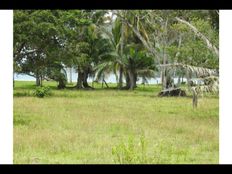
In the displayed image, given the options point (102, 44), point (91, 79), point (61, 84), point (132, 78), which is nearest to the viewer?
point (61, 84)

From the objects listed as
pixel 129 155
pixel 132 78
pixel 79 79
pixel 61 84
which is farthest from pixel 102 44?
pixel 129 155

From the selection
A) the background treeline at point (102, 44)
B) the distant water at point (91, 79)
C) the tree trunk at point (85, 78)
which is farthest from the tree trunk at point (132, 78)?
the tree trunk at point (85, 78)

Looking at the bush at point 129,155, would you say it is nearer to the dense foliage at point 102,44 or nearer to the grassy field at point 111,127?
the grassy field at point 111,127

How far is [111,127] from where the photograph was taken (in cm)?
769

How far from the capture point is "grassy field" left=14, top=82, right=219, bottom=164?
5.67 metres

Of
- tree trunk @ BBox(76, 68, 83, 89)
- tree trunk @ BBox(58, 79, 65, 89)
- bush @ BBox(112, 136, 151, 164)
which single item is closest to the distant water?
tree trunk @ BBox(76, 68, 83, 89)

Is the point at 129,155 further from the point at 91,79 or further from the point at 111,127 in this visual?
the point at 91,79

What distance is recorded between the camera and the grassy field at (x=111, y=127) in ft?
18.6

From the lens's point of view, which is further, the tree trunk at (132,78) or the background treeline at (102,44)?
the tree trunk at (132,78)

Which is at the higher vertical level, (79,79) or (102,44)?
(102,44)

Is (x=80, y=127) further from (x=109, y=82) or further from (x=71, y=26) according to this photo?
(x=71, y=26)

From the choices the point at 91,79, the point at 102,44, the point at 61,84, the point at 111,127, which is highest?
the point at 102,44

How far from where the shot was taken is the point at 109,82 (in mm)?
12188
